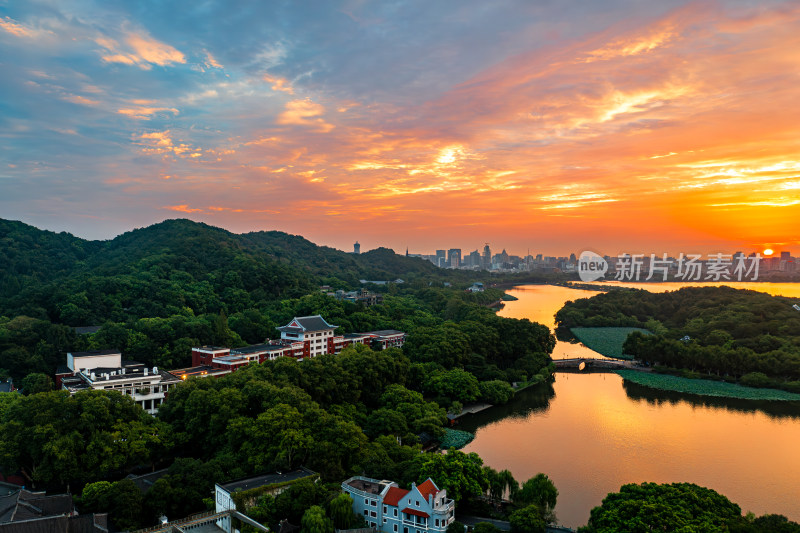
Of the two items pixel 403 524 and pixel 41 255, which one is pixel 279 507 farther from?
pixel 41 255

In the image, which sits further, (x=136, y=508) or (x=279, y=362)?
(x=279, y=362)

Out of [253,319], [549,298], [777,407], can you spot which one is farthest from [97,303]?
[549,298]

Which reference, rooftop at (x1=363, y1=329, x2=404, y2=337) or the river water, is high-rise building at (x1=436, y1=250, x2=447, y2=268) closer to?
rooftop at (x1=363, y1=329, x2=404, y2=337)

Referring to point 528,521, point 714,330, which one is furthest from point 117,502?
point 714,330

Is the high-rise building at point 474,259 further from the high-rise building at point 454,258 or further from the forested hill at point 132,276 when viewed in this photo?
the forested hill at point 132,276

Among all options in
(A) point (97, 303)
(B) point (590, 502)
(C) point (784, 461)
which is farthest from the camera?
(A) point (97, 303)

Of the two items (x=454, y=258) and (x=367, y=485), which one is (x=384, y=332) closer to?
(x=367, y=485)
